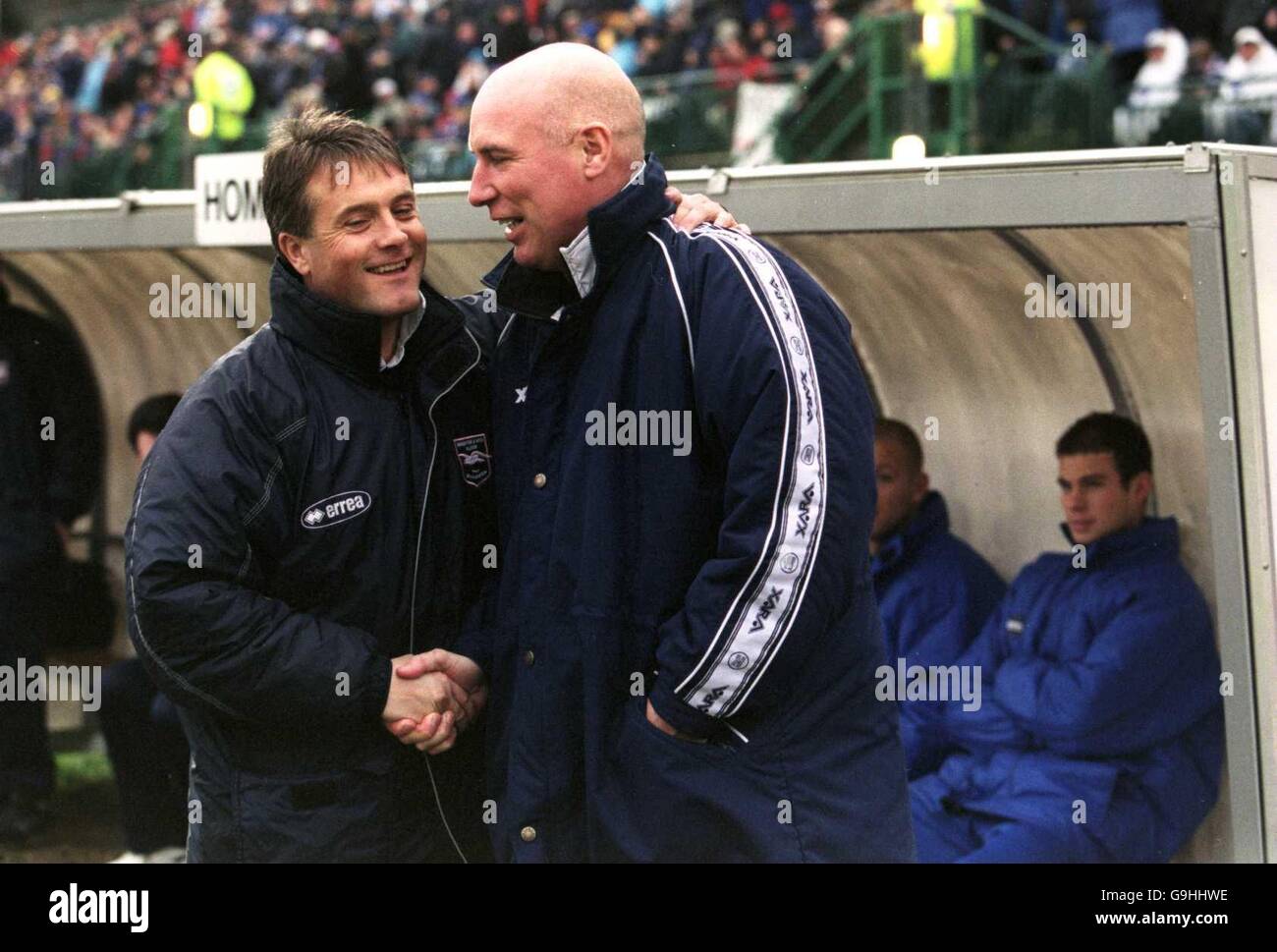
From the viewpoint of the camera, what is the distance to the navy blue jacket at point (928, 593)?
4504mm

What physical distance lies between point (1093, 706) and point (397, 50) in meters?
9.27

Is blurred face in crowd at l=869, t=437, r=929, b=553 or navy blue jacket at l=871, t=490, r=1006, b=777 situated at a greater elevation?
blurred face in crowd at l=869, t=437, r=929, b=553

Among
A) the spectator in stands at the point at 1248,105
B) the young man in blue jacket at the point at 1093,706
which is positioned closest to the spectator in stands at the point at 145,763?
the young man in blue jacket at the point at 1093,706

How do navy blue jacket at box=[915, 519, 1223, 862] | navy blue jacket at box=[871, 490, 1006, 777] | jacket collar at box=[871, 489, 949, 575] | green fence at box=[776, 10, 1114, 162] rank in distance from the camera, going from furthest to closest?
green fence at box=[776, 10, 1114, 162] < jacket collar at box=[871, 489, 949, 575] < navy blue jacket at box=[871, 490, 1006, 777] < navy blue jacket at box=[915, 519, 1223, 862]

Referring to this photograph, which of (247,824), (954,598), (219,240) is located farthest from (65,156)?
(247,824)

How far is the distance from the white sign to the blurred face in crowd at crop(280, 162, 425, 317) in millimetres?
1676

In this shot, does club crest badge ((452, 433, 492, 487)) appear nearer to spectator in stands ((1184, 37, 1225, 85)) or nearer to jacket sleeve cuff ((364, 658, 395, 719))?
jacket sleeve cuff ((364, 658, 395, 719))

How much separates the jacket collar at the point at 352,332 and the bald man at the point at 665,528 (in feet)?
0.52

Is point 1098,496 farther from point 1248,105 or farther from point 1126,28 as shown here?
point 1126,28

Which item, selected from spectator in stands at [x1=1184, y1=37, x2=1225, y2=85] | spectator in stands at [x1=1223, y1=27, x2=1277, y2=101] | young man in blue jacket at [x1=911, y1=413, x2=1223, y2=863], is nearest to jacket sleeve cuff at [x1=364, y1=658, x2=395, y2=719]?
young man in blue jacket at [x1=911, y1=413, x2=1223, y2=863]

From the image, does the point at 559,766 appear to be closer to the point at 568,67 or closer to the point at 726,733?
the point at 726,733

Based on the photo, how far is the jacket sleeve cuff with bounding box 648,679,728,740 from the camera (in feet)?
8.12

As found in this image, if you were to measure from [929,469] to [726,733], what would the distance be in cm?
234

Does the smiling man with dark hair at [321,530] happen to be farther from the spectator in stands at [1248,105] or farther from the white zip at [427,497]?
the spectator in stands at [1248,105]
